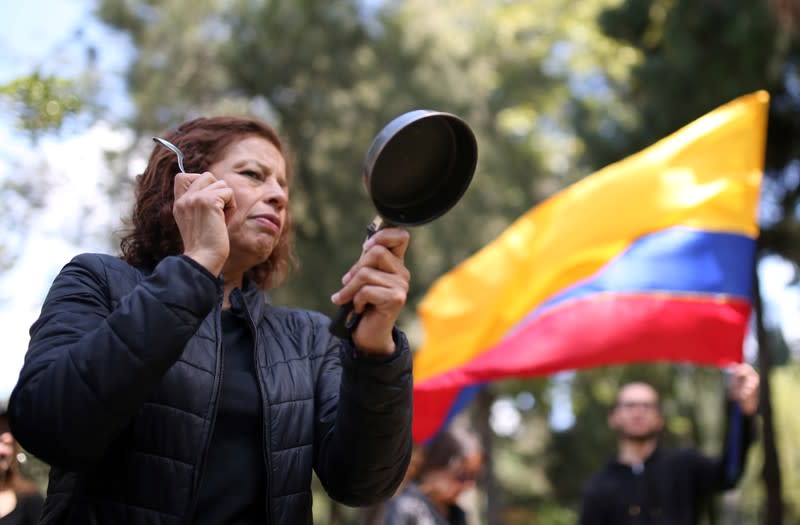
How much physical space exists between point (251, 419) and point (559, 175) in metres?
16.5

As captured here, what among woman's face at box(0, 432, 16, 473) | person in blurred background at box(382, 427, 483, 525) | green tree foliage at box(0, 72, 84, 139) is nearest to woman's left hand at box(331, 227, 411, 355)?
woman's face at box(0, 432, 16, 473)

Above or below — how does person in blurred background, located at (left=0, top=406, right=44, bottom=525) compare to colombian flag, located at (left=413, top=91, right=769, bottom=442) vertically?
below

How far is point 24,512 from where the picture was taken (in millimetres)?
3889

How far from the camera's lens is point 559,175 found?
59.5 feet

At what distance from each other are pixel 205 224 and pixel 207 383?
341 millimetres

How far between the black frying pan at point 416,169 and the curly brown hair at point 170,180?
0.69 meters

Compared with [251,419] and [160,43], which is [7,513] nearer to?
Answer: [251,419]

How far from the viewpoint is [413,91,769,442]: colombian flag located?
6027 millimetres

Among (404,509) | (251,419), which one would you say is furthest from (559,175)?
(251,419)

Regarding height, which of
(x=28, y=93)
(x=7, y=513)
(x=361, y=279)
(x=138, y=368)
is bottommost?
(x=7, y=513)

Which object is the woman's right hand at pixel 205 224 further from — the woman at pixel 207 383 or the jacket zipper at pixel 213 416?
the jacket zipper at pixel 213 416

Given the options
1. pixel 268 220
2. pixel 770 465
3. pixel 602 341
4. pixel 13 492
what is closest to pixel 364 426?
pixel 268 220

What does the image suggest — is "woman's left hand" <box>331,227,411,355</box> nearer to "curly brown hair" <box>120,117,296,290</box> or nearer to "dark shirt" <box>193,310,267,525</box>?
"dark shirt" <box>193,310,267,525</box>

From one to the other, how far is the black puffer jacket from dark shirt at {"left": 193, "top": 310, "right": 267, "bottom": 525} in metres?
0.04
